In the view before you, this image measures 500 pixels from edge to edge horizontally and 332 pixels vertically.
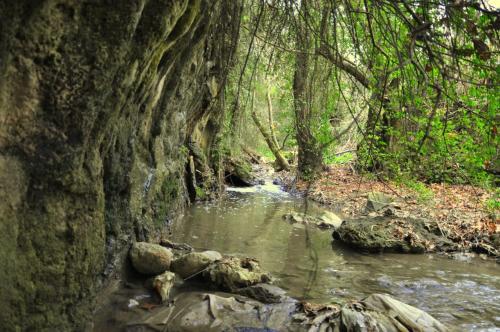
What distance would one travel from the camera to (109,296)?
4336 millimetres

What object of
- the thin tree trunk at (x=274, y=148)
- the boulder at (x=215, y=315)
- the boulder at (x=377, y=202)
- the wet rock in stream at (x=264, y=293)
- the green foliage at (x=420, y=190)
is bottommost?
the boulder at (x=215, y=315)

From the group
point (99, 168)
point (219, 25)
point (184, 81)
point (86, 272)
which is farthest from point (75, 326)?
point (184, 81)

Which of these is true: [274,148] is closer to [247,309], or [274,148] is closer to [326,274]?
[326,274]

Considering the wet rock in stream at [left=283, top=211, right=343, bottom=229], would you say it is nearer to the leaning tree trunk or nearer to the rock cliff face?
the leaning tree trunk

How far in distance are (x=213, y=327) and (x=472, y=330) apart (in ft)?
8.87

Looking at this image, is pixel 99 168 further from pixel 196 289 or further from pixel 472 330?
pixel 472 330

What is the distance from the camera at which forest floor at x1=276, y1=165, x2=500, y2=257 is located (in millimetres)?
7867

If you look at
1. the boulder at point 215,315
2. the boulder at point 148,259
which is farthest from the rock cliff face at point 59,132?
the boulder at point 148,259

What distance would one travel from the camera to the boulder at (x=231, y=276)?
4879 mm

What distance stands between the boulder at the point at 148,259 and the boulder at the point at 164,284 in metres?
0.18

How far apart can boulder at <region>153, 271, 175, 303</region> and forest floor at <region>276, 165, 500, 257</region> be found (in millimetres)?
1735

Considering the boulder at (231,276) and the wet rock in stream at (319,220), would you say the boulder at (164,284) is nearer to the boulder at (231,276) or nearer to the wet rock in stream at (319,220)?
the boulder at (231,276)

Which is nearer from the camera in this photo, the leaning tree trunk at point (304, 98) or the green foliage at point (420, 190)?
the leaning tree trunk at point (304, 98)

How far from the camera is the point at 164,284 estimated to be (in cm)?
462
